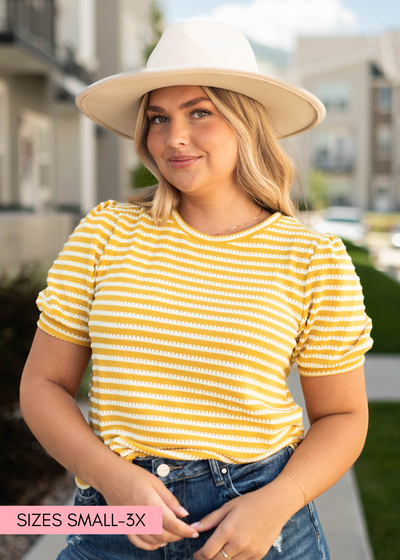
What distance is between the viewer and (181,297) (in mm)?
1653

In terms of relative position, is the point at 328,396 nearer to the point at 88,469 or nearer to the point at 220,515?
the point at 220,515

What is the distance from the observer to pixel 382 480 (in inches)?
170

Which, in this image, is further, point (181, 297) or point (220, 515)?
point (181, 297)

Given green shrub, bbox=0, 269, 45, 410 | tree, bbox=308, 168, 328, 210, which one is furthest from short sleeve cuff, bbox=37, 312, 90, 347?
tree, bbox=308, 168, 328, 210

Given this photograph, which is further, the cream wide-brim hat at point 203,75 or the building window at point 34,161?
the building window at point 34,161

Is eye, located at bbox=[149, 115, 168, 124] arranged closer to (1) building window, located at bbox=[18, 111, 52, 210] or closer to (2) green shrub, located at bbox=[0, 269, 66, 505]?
(2) green shrub, located at bbox=[0, 269, 66, 505]

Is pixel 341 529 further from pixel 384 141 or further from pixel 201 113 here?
pixel 384 141

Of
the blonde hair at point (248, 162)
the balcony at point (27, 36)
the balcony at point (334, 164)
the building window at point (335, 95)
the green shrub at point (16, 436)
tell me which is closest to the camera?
the blonde hair at point (248, 162)

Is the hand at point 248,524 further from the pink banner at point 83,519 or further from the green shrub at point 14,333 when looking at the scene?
the green shrub at point 14,333

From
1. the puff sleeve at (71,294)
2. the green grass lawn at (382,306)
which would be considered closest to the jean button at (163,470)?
the puff sleeve at (71,294)

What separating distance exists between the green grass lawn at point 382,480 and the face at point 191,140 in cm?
261

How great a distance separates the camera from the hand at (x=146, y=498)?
4.93ft

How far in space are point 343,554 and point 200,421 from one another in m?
2.22

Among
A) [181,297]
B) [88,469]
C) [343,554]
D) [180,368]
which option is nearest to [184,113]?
[181,297]
